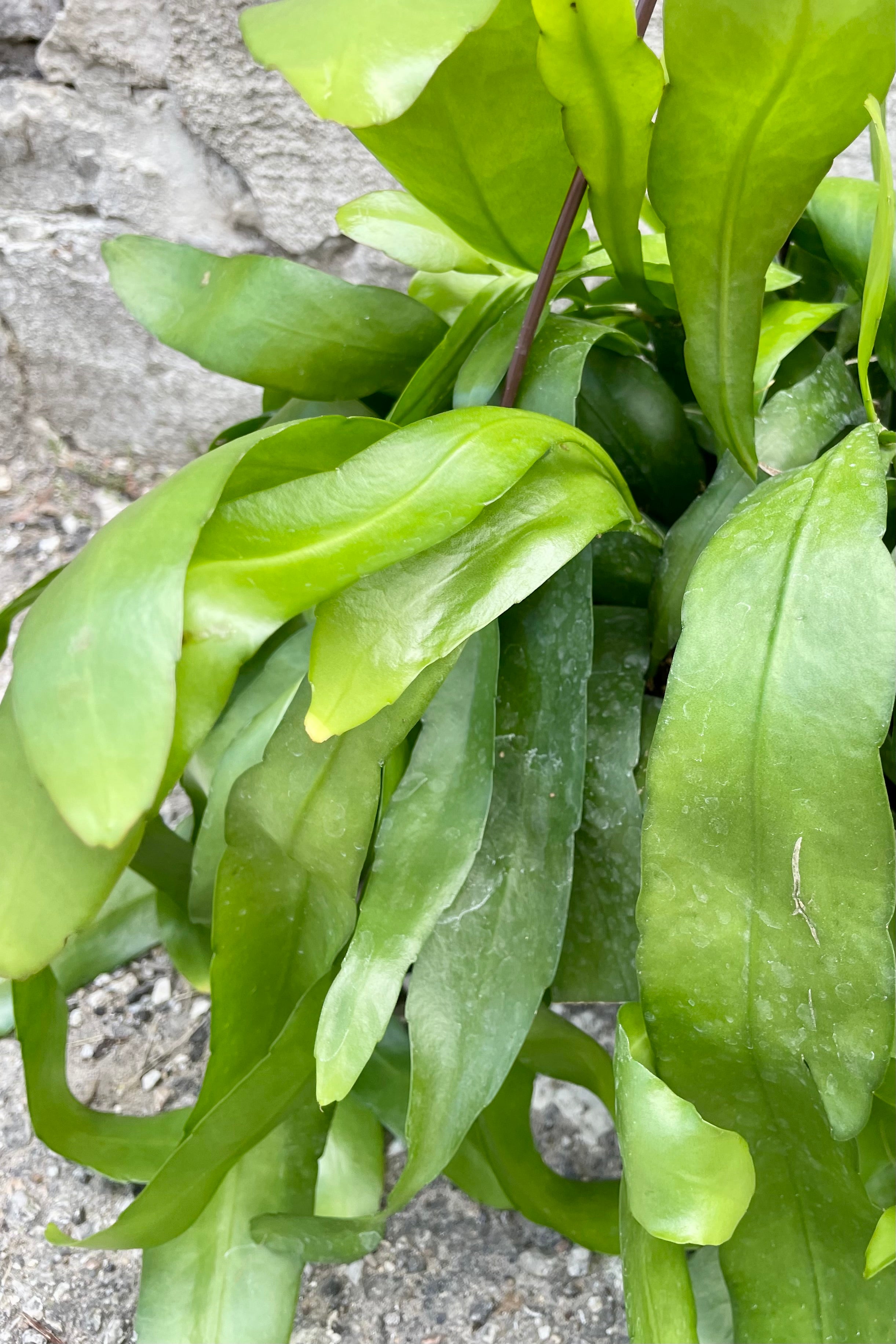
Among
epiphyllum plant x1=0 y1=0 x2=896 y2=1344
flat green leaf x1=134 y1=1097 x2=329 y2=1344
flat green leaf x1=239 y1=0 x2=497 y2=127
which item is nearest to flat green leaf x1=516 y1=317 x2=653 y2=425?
epiphyllum plant x1=0 y1=0 x2=896 y2=1344

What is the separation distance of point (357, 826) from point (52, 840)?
160 millimetres

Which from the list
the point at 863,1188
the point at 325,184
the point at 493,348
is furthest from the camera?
the point at 325,184

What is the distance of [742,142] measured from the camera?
49 cm

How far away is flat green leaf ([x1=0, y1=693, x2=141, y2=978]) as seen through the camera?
0.39 metres

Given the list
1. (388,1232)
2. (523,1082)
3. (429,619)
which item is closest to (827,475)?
(429,619)

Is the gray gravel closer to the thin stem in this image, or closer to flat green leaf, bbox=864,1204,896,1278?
flat green leaf, bbox=864,1204,896,1278

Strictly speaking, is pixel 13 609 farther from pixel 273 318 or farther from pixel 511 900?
pixel 511 900

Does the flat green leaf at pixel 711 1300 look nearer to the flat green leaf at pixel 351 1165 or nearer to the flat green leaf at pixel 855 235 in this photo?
the flat green leaf at pixel 351 1165

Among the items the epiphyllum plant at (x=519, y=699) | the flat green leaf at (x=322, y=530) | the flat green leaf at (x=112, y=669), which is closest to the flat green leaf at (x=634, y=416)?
the epiphyllum plant at (x=519, y=699)

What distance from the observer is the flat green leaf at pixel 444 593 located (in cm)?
44

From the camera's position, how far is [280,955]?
22.4 inches

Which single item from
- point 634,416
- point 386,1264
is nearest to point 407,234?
point 634,416

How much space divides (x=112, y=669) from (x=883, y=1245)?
407 mm

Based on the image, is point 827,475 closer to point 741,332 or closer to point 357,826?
point 741,332
